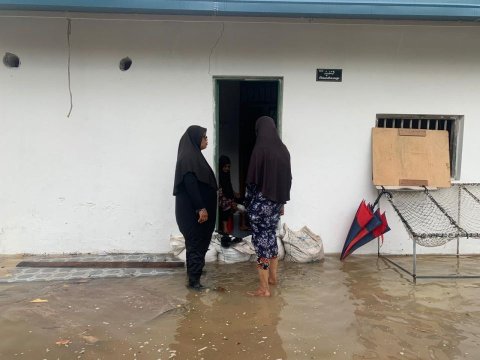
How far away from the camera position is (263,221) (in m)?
4.26

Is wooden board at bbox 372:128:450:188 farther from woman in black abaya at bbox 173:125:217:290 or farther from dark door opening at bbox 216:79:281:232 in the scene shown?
dark door opening at bbox 216:79:281:232

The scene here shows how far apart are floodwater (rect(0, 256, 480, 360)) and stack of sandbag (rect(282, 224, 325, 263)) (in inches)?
12.4

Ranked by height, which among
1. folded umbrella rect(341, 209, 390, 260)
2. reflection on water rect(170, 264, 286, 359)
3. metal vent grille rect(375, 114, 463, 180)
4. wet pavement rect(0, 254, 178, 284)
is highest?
metal vent grille rect(375, 114, 463, 180)

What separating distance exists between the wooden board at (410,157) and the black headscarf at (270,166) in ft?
5.72

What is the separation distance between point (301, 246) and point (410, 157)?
73.2 inches

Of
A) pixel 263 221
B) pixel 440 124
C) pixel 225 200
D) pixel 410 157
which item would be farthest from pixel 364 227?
pixel 225 200

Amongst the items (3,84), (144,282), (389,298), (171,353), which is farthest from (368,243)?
(3,84)

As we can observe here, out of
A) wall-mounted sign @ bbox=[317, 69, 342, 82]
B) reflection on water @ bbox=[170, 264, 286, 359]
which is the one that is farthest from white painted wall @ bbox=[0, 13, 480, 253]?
reflection on water @ bbox=[170, 264, 286, 359]

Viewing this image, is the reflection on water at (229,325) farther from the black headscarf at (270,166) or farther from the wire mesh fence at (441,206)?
the wire mesh fence at (441,206)

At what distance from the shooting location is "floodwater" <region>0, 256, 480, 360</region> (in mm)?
3193

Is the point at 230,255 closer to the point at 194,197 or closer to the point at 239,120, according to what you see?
the point at 194,197

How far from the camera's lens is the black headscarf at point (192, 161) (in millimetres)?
4195

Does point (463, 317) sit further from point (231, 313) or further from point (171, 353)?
point (171, 353)

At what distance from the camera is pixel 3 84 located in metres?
5.24
